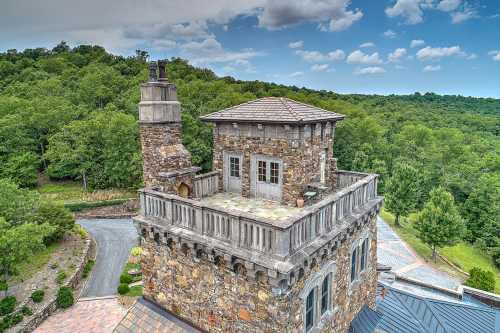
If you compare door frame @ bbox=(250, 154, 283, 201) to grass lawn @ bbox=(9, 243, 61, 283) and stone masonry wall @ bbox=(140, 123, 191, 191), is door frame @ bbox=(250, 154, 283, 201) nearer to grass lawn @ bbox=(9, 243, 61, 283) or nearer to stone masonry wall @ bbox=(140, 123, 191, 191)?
stone masonry wall @ bbox=(140, 123, 191, 191)

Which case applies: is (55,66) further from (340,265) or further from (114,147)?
(340,265)

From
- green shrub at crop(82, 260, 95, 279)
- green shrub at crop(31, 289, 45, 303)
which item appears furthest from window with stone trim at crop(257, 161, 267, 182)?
green shrub at crop(82, 260, 95, 279)

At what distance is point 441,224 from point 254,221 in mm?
24960

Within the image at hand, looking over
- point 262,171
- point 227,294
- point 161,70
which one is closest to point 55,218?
point 161,70

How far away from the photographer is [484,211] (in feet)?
119

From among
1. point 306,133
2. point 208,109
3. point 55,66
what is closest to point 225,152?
point 306,133

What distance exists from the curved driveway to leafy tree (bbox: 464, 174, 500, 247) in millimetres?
34352

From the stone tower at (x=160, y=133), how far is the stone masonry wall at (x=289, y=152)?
209 centimetres

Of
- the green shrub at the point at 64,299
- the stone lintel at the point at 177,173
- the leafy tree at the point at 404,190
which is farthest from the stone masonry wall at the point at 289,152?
the leafy tree at the point at 404,190

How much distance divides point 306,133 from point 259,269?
5.62 m

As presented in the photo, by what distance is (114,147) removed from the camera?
4044cm


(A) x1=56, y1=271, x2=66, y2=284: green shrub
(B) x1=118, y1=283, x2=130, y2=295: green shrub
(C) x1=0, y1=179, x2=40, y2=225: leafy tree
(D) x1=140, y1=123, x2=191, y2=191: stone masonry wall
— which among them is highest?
(D) x1=140, y1=123, x2=191, y2=191: stone masonry wall

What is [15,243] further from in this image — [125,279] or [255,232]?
[255,232]

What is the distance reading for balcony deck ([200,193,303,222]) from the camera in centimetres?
1081
